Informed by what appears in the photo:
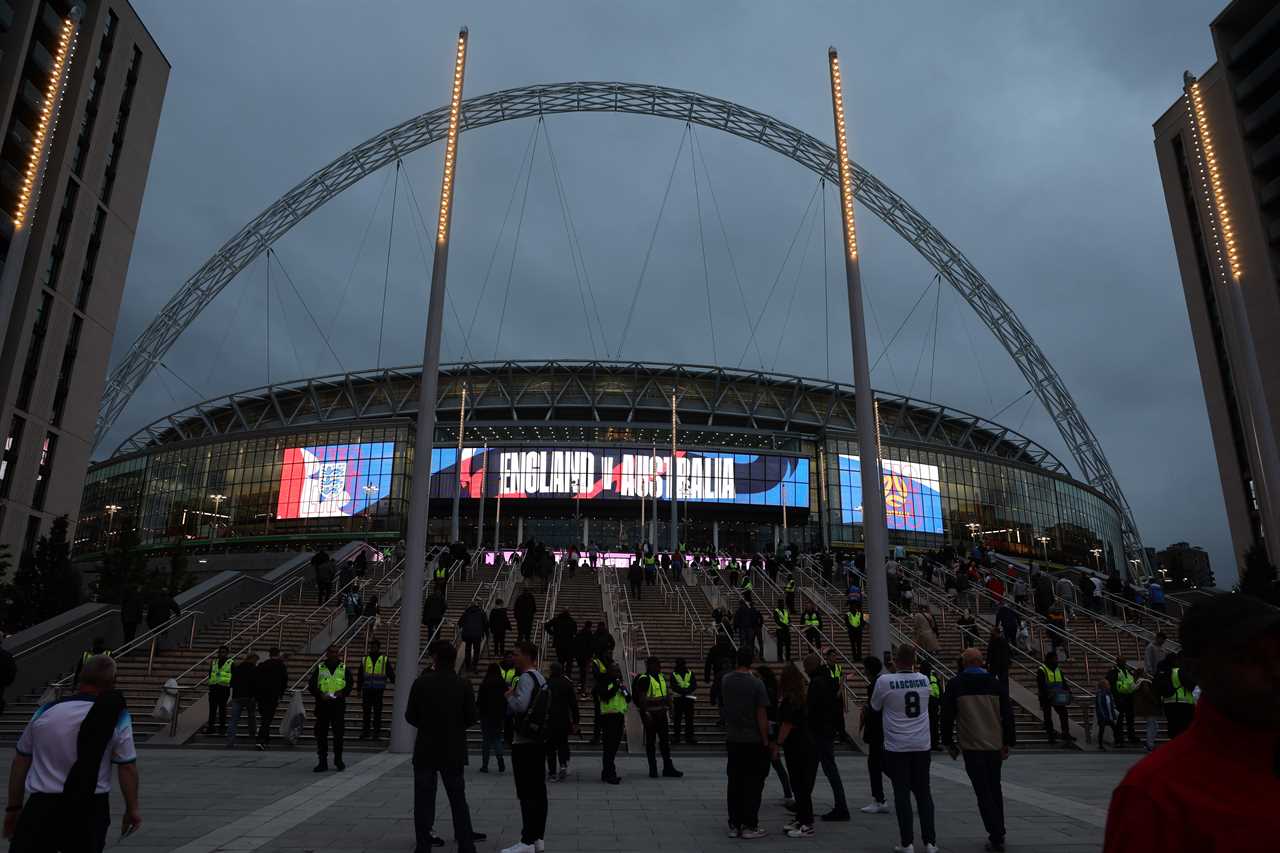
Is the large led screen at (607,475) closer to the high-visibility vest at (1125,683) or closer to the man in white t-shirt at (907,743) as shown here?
the high-visibility vest at (1125,683)

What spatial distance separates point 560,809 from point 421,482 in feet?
23.9

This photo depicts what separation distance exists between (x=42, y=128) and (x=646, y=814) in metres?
14.7

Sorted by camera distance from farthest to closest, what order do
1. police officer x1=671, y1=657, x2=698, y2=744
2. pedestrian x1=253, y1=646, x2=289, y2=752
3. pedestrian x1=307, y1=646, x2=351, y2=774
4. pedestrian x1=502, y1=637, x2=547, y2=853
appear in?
police officer x1=671, y1=657, x2=698, y2=744, pedestrian x1=253, y1=646, x2=289, y2=752, pedestrian x1=307, y1=646, x2=351, y2=774, pedestrian x1=502, y1=637, x2=547, y2=853

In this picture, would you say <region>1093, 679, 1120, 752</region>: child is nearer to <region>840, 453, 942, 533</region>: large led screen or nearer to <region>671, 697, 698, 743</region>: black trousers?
<region>671, 697, 698, 743</region>: black trousers

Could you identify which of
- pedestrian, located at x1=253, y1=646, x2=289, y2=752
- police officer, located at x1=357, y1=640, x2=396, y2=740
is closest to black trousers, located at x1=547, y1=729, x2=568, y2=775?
police officer, located at x1=357, y1=640, x2=396, y2=740

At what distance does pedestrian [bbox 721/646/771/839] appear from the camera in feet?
28.6

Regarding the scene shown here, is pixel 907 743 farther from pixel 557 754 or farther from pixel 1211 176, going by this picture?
pixel 1211 176

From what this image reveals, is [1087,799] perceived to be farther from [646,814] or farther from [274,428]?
[274,428]

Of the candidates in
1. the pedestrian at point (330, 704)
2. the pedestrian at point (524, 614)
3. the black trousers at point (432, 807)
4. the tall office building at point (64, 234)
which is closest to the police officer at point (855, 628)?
the pedestrian at point (524, 614)

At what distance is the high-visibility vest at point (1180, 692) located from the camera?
1223 centimetres

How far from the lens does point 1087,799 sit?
35.0 ft

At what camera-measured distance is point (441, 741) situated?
7.97 metres

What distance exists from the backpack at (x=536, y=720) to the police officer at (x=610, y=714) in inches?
184

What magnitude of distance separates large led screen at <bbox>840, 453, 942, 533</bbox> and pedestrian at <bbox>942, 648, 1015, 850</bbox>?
68091 millimetres
